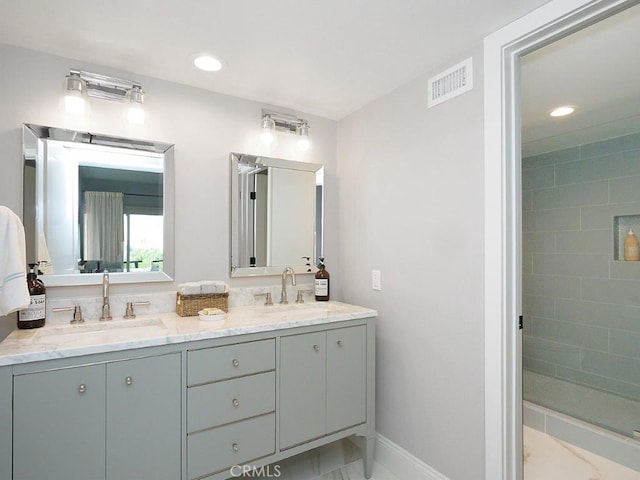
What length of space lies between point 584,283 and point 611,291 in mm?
193

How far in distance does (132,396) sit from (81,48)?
166cm

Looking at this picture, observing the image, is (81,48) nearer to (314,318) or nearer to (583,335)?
(314,318)

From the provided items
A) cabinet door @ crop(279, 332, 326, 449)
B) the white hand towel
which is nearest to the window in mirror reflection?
the white hand towel

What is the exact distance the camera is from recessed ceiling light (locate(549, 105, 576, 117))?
7.73ft

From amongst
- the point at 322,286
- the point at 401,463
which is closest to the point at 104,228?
the point at 322,286

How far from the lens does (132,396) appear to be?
4.76 feet

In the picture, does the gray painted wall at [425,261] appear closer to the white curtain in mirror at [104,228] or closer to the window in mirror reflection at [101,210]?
the window in mirror reflection at [101,210]

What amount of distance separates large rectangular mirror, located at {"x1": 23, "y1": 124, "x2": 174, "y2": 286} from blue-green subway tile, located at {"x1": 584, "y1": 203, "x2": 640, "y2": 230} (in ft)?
10.6

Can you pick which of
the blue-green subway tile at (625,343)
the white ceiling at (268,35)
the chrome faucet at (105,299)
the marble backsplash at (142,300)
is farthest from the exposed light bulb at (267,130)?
the blue-green subway tile at (625,343)

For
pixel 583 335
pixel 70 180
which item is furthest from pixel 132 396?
pixel 583 335

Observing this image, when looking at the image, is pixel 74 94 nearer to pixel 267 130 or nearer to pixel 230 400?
pixel 267 130

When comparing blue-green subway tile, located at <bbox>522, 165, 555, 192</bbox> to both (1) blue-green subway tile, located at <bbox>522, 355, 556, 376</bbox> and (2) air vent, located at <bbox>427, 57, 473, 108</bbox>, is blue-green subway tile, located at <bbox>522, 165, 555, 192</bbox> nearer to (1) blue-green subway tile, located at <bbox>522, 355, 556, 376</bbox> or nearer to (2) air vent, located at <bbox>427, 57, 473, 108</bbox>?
(1) blue-green subway tile, located at <bbox>522, 355, 556, 376</bbox>

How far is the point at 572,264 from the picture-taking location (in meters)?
3.07

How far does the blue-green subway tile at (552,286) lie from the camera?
3066mm
